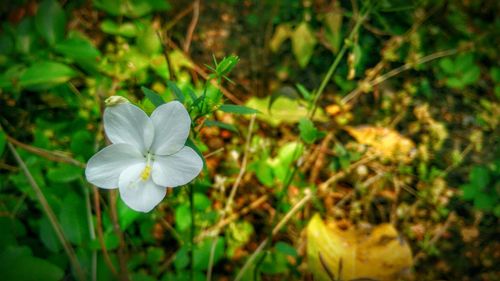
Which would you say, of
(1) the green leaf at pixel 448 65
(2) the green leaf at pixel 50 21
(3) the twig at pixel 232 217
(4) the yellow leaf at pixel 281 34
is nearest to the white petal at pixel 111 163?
(3) the twig at pixel 232 217

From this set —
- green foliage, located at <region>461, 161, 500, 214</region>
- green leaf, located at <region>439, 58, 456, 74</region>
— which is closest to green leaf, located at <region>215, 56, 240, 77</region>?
green foliage, located at <region>461, 161, 500, 214</region>

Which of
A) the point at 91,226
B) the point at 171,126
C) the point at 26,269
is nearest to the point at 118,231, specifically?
the point at 91,226

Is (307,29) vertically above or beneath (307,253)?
above

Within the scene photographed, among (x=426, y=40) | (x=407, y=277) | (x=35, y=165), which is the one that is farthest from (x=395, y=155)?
(x=35, y=165)

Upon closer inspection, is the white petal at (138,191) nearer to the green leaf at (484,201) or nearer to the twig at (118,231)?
the twig at (118,231)

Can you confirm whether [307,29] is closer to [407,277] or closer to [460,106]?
[460,106]

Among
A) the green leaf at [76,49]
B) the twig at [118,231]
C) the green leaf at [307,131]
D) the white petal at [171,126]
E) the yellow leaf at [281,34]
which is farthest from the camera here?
the yellow leaf at [281,34]
